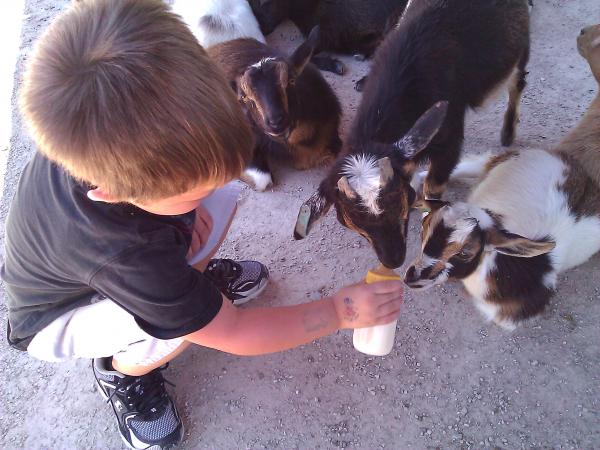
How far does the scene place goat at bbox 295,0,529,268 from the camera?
167 cm

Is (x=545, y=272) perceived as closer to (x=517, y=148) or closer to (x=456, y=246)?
(x=456, y=246)

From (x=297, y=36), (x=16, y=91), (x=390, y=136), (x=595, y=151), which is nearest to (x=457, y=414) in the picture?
(x=390, y=136)

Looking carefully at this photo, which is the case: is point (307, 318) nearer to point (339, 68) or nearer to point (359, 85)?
point (359, 85)

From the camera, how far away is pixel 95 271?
45.6 inches

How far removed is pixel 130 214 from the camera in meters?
1.19

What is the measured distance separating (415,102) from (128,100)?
4.58ft

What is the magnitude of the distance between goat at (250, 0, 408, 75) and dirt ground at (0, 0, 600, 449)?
162 cm

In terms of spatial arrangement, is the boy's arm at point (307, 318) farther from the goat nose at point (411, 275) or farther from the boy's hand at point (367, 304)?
the goat nose at point (411, 275)

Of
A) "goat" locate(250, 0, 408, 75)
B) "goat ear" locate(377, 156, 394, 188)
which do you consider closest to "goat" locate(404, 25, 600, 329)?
"goat ear" locate(377, 156, 394, 188)

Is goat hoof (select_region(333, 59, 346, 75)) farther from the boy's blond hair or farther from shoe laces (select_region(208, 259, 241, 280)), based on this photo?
the boy's blond hair

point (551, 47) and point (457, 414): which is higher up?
point (551, 47)

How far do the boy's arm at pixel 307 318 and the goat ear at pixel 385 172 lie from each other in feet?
1.13

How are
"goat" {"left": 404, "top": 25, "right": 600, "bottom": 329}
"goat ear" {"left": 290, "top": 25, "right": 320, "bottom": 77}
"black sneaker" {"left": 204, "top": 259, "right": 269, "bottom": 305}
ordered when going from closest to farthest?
"goat" {"left": 404, "top": 25, "right": 600, "bottom": 329} → "black sneaker" {"left": 204, "top": 259, "right": 269, "bottom": 305} → "goat ear" {"left": 290, "top": 25, "right": 320, "bottom": 77}

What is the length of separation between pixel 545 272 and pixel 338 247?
0.84m
